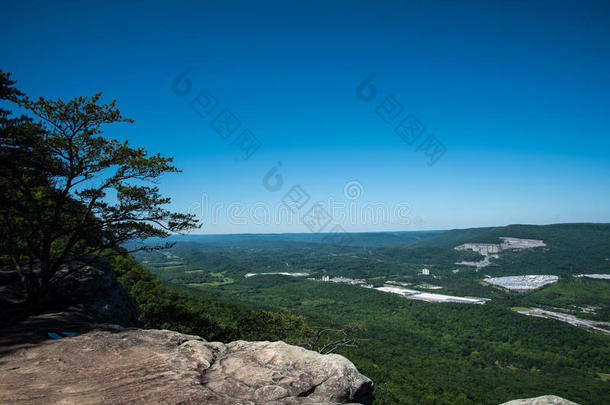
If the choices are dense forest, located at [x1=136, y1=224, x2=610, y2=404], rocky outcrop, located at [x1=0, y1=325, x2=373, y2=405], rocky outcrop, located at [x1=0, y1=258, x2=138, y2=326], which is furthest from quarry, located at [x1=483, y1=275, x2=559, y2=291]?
rocky outcrop, located at [x1=0, y1=258, x2=138, y2=326]

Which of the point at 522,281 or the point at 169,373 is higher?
the point at 169,373

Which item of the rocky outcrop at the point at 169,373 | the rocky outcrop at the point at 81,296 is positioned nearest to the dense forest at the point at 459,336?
the rocky outcrop at the point at 81,296

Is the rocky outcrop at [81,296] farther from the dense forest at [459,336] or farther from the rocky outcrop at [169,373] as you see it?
the dense forest at [459,336]

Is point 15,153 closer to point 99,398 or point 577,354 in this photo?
point 99,398

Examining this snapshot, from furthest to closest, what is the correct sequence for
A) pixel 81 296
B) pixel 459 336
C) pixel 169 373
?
pixel 459 336 → pixel 81 296 → pixel 169 373

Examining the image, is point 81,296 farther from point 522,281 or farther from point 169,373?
point 522,281

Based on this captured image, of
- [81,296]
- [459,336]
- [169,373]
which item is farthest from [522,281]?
[169,373]

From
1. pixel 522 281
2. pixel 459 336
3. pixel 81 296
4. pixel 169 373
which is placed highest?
pixel 81 296

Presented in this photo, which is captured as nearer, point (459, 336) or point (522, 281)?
point (459, 336)

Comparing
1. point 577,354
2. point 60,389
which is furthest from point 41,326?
point 577,354
